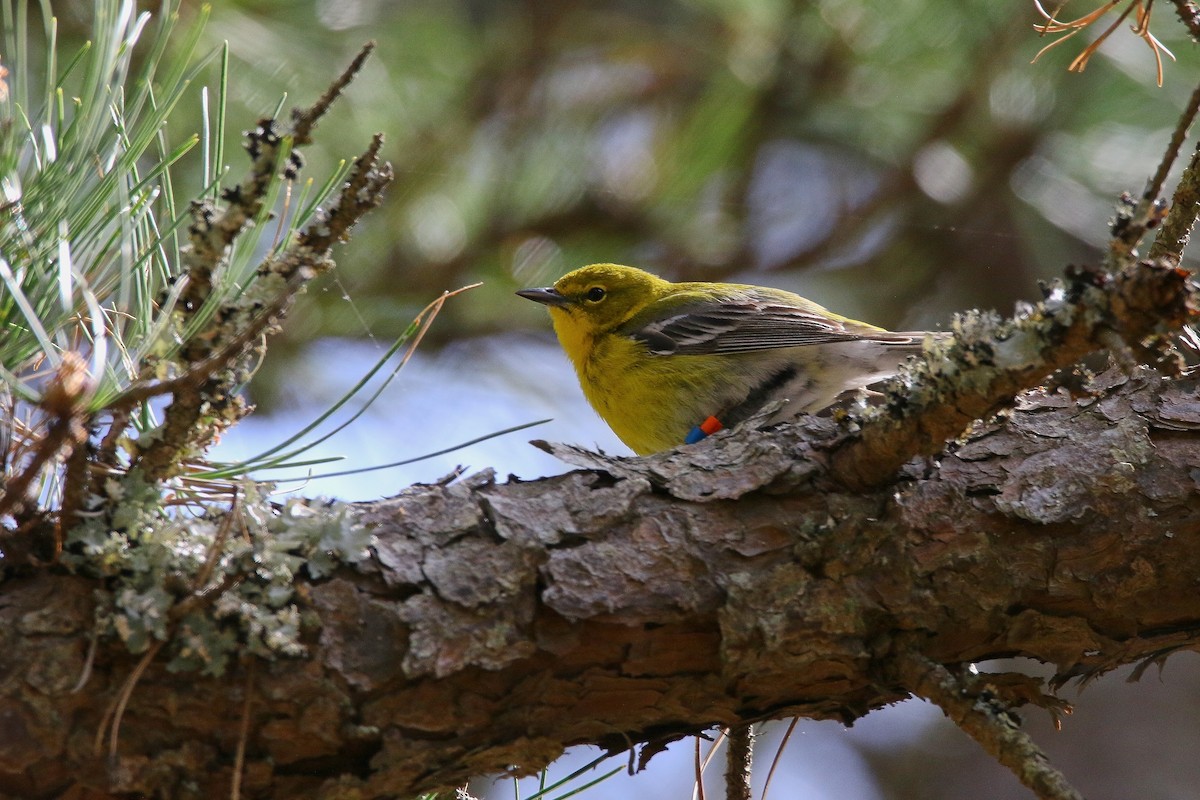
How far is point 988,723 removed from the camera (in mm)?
1963

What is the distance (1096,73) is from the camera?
525 centimetres

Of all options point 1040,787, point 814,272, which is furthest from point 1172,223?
point 814,272

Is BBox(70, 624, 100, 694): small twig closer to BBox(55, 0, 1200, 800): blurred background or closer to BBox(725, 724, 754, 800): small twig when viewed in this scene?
BBox(725, 724, 754, 800): small twig

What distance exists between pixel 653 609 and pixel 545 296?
9.16 ft

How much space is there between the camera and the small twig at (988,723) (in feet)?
6.04

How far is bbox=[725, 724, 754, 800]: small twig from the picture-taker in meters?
2.45

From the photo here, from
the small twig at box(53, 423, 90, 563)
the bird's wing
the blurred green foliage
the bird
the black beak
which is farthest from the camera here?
the blurred green foliage

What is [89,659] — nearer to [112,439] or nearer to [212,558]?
[212,558]

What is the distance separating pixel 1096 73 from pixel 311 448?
15.2 ft

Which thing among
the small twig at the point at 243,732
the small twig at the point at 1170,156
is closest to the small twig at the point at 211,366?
the small twig at the point at 243,732

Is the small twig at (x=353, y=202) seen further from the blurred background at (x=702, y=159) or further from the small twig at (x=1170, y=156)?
the blurred background at (x=702, y=159)

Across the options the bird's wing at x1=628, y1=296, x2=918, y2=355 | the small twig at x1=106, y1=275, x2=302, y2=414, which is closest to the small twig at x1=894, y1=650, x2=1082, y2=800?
the small twig at x1=106, y1=275, x2=302, y2=414

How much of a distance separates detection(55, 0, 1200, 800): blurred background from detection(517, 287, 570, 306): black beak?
0.39m

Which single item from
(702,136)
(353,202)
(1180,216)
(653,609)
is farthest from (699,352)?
(353,202)
